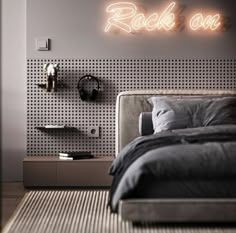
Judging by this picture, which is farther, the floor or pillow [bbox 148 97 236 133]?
pillow [bbox 148 97 236 133]

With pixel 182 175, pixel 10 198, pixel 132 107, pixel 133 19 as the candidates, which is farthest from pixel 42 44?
pixel 182 175

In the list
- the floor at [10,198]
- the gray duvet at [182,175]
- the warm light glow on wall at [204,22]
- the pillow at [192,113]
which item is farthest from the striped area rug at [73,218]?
the warm light glow on wall at [204,22]

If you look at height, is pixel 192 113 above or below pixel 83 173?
above

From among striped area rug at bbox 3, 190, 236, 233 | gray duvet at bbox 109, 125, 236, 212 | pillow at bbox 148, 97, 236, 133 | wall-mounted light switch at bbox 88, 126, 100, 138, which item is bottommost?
striped area rug at bbox 3, 190, 236, 233

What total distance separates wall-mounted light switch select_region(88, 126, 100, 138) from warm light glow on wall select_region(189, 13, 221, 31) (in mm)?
1528

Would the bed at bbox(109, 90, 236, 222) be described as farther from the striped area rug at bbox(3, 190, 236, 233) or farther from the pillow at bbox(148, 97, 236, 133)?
the pillow at bbox(148, 97, 236, 133)

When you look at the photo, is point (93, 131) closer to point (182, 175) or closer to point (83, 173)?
point (83, 173)

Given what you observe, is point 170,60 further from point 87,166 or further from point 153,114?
point 87,166

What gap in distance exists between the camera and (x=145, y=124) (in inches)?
203

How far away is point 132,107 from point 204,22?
4.09ft

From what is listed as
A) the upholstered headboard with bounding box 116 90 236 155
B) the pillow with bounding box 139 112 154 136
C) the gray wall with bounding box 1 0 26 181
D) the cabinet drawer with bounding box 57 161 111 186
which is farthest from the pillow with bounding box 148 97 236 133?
the gray wall with bounding box 1 0 26 181

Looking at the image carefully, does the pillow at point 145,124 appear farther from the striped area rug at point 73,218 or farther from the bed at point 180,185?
the bed at point 180,185

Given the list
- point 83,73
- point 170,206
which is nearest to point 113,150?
point 83,73

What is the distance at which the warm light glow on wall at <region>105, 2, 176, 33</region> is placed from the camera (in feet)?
18.6
